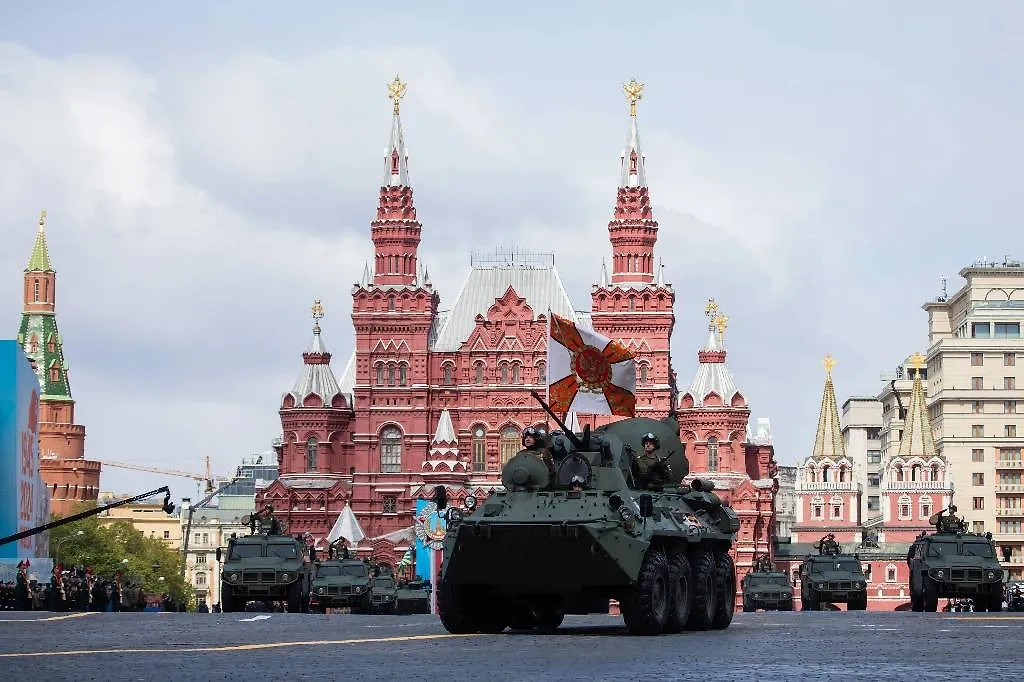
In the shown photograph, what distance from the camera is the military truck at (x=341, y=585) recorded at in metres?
52.7

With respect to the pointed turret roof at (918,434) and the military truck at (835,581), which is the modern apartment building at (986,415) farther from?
the military truck at (835,581)

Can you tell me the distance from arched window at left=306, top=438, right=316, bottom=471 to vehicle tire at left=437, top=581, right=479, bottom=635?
85.1 meters

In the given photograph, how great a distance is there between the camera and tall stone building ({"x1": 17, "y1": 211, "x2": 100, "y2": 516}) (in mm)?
158375

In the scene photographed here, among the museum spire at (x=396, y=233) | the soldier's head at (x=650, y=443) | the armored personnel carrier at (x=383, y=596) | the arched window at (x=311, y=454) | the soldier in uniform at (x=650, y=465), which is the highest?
the museum spire at (x=396, y=233)

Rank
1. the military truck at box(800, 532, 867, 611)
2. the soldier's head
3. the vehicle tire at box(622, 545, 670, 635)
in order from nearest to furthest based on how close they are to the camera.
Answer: the vehicle tire at box(622, 545, 670, 635) → the soldier's head → the military truck at box(800, 532, 867, 611)

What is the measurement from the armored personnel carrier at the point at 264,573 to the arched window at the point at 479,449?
6181 centimetres

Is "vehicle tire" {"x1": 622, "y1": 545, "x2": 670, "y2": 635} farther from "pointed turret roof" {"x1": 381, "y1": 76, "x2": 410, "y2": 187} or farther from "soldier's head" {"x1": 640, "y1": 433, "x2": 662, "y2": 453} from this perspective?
"pointed turret roof" {"x1": 381, "y1": 76, "x2": 410, "y2": 187}

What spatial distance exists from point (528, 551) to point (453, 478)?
81288 millimetres

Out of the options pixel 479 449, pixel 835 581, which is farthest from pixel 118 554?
pixel 835 581

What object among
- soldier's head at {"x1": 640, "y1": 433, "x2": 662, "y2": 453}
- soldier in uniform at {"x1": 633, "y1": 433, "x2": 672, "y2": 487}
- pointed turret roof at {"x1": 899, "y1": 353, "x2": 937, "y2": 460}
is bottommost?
soldier in uniform at {"x1": 633, "y1": 433, "x2": 672, "y2": 487}

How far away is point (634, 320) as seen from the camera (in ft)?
351

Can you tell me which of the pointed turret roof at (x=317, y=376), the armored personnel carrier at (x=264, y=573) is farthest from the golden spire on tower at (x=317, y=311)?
the armored personnel carrier at (x=264, y=573)

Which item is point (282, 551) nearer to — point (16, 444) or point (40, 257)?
point (16, 444)

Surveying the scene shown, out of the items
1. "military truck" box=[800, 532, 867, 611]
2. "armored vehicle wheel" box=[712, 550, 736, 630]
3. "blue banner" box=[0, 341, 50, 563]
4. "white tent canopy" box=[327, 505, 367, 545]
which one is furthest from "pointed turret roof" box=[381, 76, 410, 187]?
"armored vehicle wheel" box=[712, 550, 736, 630]
